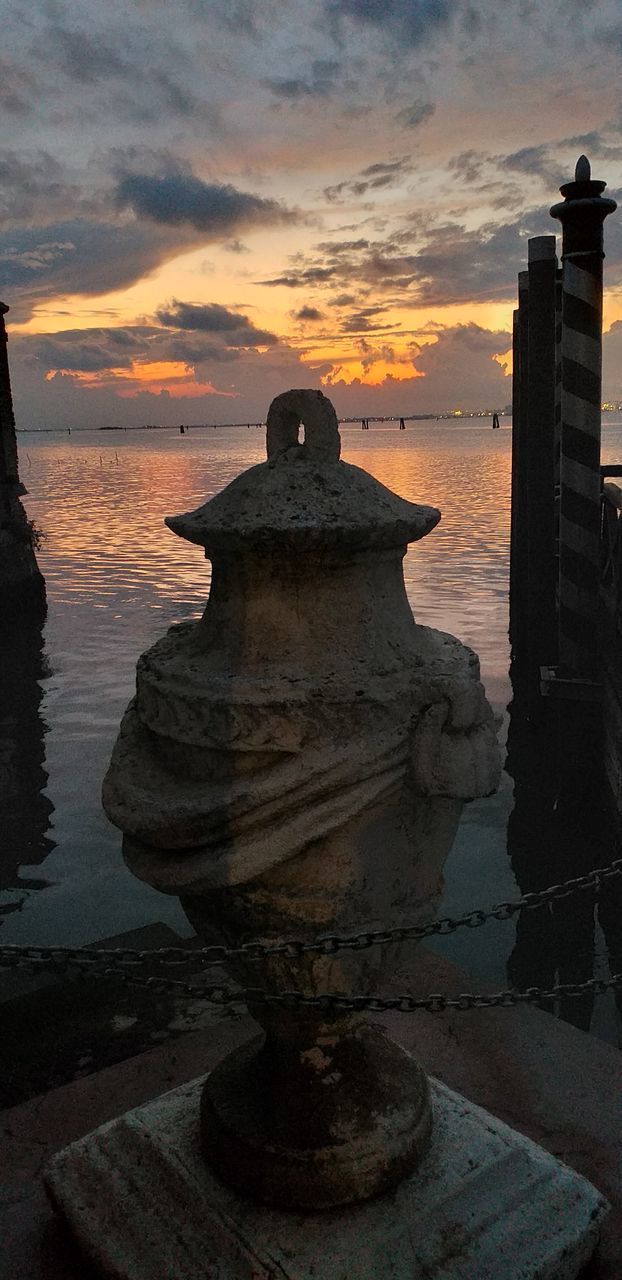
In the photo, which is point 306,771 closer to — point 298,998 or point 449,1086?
point 298,998

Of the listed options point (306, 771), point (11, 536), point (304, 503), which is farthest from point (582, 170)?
point (11, 536)

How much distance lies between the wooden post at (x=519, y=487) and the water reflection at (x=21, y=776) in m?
5.54

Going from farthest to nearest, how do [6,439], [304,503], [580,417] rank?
1. [6,439]
2. [580,417]
3. [304,503]

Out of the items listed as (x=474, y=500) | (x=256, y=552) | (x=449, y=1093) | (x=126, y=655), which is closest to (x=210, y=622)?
(x=256, y=552)

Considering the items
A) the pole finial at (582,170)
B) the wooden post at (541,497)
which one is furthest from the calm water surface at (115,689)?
the pole finial at (582,170)

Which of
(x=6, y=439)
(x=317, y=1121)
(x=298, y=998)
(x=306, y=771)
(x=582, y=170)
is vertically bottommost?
(x=317, y=1121)

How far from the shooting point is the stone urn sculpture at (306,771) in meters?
2.30

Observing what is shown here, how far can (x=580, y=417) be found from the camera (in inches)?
309

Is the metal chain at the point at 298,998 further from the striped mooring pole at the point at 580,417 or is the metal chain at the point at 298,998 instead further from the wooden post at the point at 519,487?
the wooden post at the point at 519,487

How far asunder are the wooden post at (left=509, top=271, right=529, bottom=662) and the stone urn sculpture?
333 inches

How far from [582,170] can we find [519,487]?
4.54 metres

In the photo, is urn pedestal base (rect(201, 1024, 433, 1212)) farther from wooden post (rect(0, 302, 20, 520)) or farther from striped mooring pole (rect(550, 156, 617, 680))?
wooden post (rect(0, 302, 20, 520))

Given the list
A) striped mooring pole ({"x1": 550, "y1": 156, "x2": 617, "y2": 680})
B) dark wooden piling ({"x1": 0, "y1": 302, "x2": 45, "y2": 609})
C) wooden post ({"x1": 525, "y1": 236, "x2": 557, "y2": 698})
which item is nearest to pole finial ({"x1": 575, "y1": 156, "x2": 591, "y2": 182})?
striped mooring pole ({"x1": 550, "y1": 156, "x2": 617, "y2": 680})

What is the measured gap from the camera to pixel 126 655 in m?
11.8
